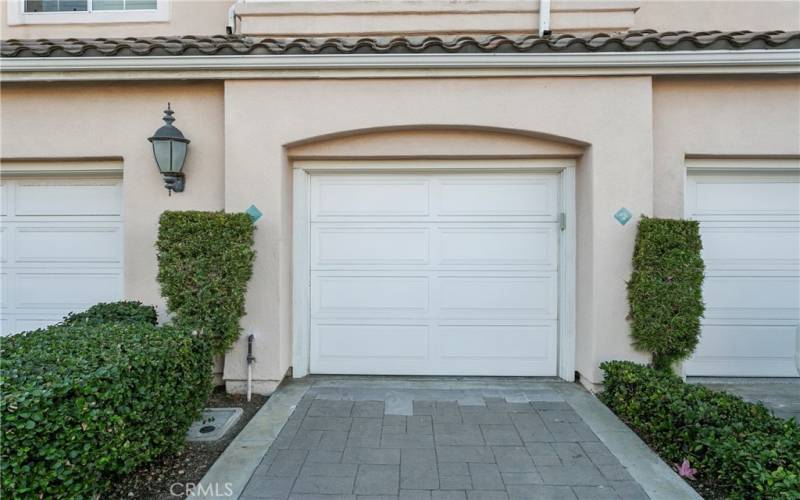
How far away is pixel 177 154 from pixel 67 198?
5.95 feet

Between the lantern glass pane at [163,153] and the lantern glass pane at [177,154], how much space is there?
0.12 ft

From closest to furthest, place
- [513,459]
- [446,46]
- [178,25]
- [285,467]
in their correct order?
[285,467] → [513,459] → [446,46] → [178,25]

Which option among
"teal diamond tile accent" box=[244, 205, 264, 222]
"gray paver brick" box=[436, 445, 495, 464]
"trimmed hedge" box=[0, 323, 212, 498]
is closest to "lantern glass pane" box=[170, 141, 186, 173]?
"teal diamond tile accent" box=[244, 205, 264, 222]

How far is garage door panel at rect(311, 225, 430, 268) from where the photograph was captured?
4.69m

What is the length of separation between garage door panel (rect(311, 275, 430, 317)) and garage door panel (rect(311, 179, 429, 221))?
74 centimetres

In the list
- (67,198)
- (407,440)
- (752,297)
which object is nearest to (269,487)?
(407,440)

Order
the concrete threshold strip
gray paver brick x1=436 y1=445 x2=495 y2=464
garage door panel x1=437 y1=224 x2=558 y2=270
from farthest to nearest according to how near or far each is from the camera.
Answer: garage door panel x1=437 y1=224 x2=558 y2=270 → gray paver brick x1=436 y1=445 x2=495 y2=464 → the concrete threshold strip

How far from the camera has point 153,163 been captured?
4465mm

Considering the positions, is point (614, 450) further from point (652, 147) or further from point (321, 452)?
point (652, 147)

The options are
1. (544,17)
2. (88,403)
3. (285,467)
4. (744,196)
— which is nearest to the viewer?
(88,403)

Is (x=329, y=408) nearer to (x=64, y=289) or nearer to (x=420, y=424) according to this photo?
(x=420, y=424)

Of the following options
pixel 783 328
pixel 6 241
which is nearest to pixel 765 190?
pixel 783 328

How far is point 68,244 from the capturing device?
4.89m

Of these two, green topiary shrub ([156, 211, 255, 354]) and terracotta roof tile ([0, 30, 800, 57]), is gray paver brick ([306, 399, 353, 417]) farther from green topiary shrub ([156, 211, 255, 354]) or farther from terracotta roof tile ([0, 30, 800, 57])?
terracotta roof tile ([0, 30, 800, 57])
